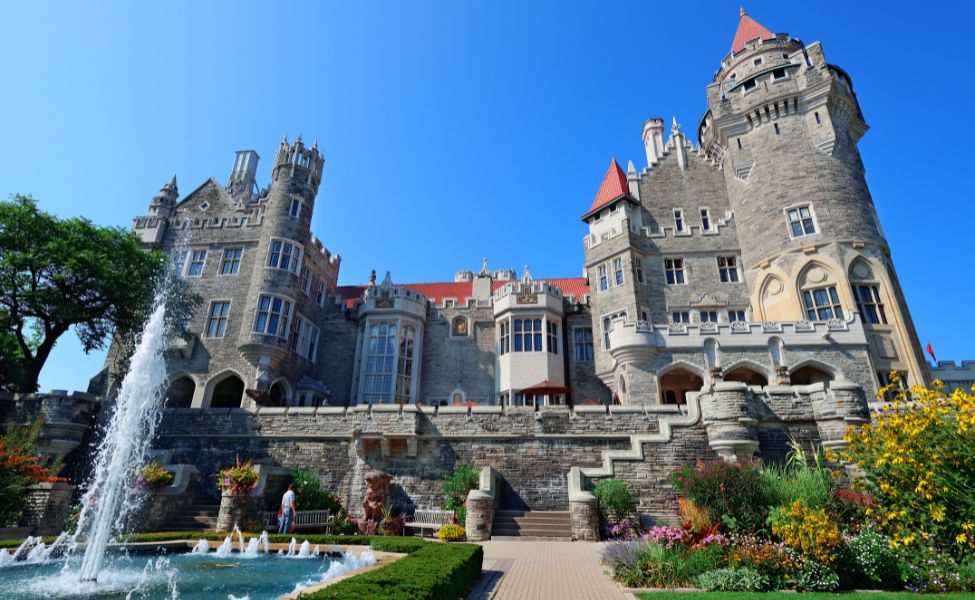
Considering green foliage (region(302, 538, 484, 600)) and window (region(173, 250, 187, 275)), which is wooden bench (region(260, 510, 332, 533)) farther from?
window (region(173, 250, 187, 275))

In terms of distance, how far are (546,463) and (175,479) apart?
13208 millimetres

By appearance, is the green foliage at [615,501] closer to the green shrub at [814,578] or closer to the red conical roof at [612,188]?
the green shrub at [814,578]

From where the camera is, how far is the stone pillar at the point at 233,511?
1476cm

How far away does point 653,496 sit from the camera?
15.6m

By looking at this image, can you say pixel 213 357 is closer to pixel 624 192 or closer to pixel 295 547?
pixel 295 547

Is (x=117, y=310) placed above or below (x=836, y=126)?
below

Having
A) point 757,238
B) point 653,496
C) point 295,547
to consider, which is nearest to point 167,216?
point 295,547

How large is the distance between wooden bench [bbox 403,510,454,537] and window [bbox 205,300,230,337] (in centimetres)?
1629

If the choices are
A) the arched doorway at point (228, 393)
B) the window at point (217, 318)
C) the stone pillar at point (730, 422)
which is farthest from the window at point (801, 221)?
the arched doorway at point (228, 393)

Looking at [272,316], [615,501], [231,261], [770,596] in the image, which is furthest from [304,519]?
[231,261]

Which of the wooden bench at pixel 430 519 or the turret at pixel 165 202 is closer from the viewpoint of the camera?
the wooden bench at pixel 430 519

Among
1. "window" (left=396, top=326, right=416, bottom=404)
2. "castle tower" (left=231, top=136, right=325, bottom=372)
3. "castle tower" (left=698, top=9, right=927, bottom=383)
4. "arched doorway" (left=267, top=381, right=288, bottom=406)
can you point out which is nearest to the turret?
"castle tower" (left=231, top=136, right=325, bottom=372)

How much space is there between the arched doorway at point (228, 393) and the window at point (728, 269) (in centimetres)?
2753

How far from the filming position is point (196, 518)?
16141 mm
